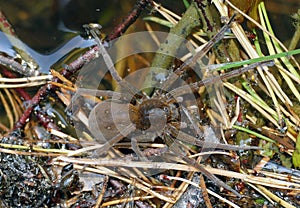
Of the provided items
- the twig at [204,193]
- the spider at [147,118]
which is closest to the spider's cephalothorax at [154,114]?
the spider at [147,118]

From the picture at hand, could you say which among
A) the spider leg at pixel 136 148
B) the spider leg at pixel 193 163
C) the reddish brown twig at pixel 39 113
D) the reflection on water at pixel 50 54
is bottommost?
the spider leg at pixel 193 163

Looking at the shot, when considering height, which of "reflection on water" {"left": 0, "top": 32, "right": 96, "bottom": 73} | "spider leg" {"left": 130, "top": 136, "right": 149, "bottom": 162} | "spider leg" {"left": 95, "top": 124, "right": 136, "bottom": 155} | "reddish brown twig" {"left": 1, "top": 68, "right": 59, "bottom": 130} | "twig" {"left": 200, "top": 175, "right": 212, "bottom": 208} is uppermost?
"reflection on water" {"left": 0, "top": 32, "right": 96, "bottom": 73}

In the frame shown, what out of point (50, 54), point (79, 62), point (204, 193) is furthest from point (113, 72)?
point (204, 193)

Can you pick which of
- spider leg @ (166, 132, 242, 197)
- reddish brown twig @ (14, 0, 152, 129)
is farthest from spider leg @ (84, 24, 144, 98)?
spider leg @ (166, 132, 242, 197)

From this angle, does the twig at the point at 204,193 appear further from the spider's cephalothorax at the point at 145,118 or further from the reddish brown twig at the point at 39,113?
the reddish brown twig at the point at 39,113

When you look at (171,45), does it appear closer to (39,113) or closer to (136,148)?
(136,148)

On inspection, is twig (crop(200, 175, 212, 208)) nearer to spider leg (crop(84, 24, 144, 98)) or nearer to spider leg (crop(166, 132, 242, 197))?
spider leg (crop(166, 132, 242, 197))

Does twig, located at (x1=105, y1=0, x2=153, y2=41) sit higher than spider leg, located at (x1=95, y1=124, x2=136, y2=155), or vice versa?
twig, located at (x1=105, y1=0, x2=153, y2=41)

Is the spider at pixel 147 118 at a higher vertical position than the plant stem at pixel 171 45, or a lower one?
lower

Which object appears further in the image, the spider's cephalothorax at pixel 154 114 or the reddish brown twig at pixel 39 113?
the reddish brown twig at pixel 39 113
